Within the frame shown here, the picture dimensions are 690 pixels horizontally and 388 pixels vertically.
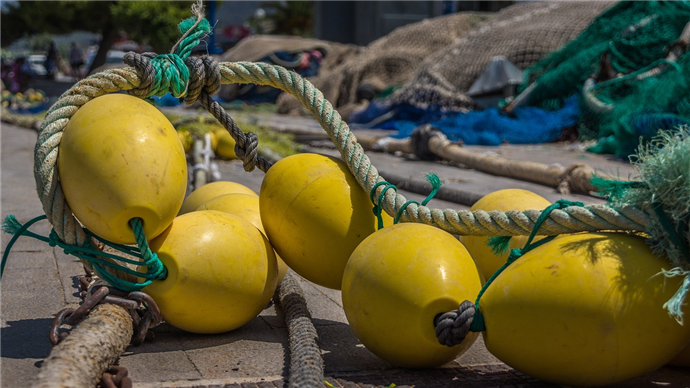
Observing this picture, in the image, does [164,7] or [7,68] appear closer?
[164,7]

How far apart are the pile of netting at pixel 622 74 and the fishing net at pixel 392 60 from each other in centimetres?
444

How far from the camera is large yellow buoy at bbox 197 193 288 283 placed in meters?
3.14

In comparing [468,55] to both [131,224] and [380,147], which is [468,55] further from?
[131,224]

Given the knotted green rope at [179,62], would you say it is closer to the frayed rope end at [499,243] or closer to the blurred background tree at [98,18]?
the frayed rope end at [499,243]

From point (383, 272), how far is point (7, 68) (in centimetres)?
2825

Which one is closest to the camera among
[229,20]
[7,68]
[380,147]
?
[380,147]

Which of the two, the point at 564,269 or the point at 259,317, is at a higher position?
the point at 564,269

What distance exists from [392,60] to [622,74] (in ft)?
23.0

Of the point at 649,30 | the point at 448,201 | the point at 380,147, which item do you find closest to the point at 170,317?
the point at 448,201

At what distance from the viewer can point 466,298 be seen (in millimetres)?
2389

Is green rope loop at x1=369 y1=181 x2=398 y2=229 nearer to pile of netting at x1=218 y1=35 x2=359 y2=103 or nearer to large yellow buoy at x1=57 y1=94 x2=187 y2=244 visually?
large yellow buoy at x1=57 y1=94 x2=187 y2=244

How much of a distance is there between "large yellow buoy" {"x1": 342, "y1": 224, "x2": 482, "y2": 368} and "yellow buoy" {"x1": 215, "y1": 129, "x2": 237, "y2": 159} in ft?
20.1

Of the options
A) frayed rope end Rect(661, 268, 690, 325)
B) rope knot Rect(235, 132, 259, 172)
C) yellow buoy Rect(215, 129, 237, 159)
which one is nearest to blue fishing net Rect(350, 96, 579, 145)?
yellow buoy Rect(215, 129, 237, 159)

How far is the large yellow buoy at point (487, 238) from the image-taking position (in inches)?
116
